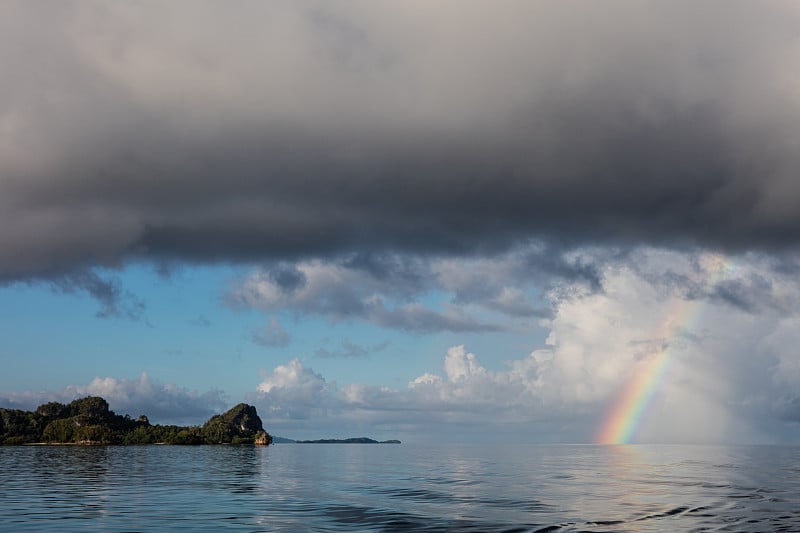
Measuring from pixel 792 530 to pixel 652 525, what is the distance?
9.14 meters

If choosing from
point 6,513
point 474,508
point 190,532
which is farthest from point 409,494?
point 6,513

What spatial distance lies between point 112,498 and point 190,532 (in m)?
29.9

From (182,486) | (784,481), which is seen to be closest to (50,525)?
(182,486)

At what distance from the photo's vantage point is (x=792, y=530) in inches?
1829

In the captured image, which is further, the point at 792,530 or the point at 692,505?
the point at 692,505

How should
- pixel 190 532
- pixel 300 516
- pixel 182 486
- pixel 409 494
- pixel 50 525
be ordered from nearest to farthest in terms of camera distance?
pixel 190 532, pixel 50 525, pixel 300 516, pixel 409 494, pixel 182 486

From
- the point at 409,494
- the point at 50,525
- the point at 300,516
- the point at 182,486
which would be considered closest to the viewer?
the point at 50,525

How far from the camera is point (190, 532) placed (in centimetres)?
4622

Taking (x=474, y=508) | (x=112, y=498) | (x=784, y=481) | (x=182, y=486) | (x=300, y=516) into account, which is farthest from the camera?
(x=784, y=481)

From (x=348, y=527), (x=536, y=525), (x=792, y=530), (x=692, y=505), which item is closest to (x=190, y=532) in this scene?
(x=348, y=527)

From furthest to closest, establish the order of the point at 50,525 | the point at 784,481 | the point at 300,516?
the point at 784,481 < the point at 300,516 < the point at 50,525

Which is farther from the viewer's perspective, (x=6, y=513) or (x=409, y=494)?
(x=409, y=494)

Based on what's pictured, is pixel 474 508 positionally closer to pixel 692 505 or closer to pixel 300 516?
pixel 300 516

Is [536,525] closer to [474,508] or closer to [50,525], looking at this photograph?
[474,508]
